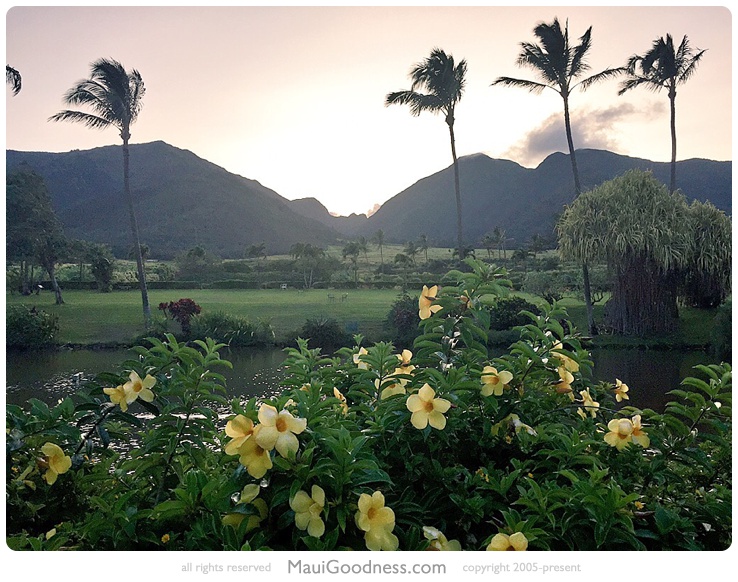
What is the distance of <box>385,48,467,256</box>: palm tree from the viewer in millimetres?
1943

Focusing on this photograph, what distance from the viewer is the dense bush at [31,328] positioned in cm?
252

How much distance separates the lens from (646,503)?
102 centimetres

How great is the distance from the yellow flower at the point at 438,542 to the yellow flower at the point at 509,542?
0.07 m

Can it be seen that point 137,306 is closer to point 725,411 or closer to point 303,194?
point 303,194

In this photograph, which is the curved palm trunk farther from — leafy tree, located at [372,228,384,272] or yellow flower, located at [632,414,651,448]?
yellow flower, located at [632,414,651,448]

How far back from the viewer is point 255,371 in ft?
8.56

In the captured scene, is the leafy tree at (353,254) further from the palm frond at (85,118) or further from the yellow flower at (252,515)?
the yellow flower at (252,515)

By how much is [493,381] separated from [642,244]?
1.91 metres

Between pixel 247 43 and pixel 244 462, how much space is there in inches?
56.2

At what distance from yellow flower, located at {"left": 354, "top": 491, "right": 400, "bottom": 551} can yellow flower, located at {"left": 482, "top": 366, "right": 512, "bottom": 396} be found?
14.0 inches

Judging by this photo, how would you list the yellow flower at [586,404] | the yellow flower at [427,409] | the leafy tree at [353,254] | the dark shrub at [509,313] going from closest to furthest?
1. the yellow flower at [427,409]
2. the yellow flower at [586,404]
3. the dark shrub at [509,313]
4. the leafy tree at [353,254]

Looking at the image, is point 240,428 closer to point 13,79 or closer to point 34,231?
point 13,79

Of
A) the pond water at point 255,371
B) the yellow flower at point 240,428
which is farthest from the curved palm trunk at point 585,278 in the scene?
the yellow flower at point 240,428

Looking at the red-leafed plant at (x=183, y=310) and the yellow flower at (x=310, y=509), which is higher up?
the red-leafed plant at (x=183, y=310)
